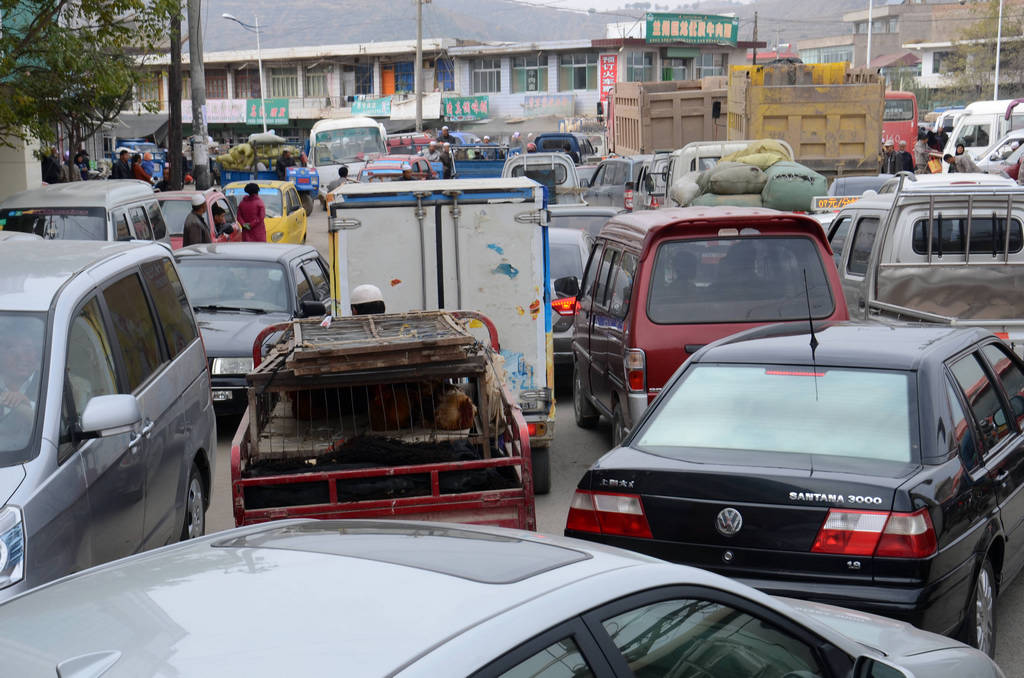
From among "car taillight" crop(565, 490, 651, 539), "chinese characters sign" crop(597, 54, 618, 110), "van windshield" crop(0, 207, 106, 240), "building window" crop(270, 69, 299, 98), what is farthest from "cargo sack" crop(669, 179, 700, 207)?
"building window" crop(270, 69, 299, 98)

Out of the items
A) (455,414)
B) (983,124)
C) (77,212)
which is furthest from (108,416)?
(983,124)

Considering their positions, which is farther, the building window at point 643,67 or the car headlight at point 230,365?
the building window at point 643,67

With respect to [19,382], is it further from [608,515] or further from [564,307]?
[564,307]

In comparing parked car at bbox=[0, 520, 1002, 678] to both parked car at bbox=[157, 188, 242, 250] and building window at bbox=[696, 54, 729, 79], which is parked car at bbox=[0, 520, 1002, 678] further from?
building window at bbox=[696, 54, 729, 79]

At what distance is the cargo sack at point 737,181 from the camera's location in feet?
56.5

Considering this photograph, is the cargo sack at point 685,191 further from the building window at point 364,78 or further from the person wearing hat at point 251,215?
the building window at point 364,78

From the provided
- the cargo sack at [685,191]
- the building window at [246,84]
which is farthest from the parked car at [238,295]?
the building window at [246,84]

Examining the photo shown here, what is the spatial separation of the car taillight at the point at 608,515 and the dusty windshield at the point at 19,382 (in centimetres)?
228

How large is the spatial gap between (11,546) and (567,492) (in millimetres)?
5133

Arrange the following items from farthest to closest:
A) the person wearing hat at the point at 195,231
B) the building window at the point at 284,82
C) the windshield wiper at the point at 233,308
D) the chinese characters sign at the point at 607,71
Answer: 1. the building window at the point at 284,82
2. the chinese characters sign at the point at 607,71
3. the person wearing hat at the point at 195,231
4. the windshield wiper at the point at 233,308

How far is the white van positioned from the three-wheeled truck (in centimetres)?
2863

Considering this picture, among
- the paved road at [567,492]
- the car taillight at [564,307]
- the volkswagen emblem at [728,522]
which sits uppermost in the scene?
the volkswagen emblem at [728,522]

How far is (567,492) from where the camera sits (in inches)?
344

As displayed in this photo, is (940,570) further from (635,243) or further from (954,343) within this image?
(635,243)
